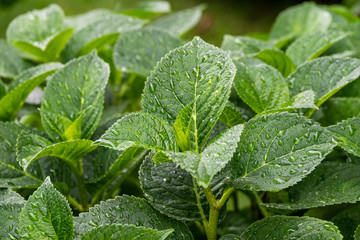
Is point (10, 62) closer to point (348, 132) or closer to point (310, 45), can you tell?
point (310, 45)

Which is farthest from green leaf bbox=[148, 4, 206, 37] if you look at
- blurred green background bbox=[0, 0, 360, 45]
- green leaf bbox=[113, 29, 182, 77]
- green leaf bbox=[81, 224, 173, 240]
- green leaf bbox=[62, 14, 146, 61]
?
blurred green background bbox=[0, 0, 360, 45]

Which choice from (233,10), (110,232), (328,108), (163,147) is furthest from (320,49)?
(233,10)

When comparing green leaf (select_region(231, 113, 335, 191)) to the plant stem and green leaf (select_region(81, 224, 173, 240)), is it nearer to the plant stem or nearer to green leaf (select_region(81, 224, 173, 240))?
the plant stem

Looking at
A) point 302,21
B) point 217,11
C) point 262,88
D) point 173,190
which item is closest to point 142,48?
point 262,88

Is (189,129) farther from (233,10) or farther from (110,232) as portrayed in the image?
(233,10)

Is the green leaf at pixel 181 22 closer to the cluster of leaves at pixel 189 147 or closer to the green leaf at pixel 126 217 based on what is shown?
the cluster of leaves at pixel 189 147
